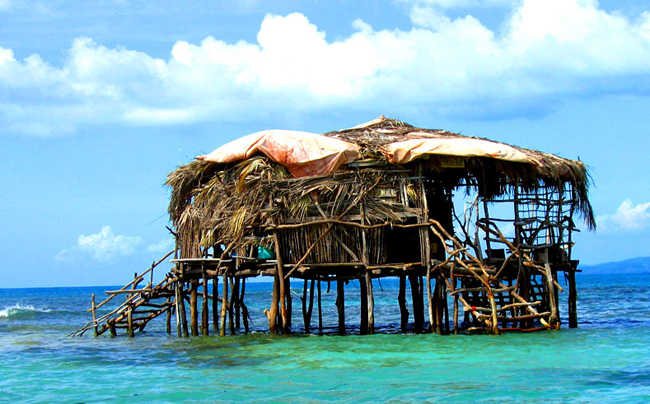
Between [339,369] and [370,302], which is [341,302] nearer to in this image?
[370,302]

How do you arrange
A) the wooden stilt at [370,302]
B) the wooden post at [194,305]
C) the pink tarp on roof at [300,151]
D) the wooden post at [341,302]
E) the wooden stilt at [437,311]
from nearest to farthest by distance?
the wooden stilt at [370,302], the pink tarp on roof at [300,151], the wooden stilt at [437,311], the wooden post at [194,305], the wooden post at [341,302]

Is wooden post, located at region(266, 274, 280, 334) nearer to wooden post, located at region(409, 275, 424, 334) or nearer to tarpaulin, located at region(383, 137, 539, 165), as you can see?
tarpaulin, located at region(383, 137, 539, 165)

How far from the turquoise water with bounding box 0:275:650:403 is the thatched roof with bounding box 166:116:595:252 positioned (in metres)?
3.71

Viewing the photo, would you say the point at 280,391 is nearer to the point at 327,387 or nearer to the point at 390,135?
the point at 327,387

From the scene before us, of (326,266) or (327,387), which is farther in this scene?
(326,266)

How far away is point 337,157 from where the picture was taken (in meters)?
19.7

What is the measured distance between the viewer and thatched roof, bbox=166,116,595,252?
1967cm

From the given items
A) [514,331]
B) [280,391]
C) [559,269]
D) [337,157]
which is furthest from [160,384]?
[559,269]

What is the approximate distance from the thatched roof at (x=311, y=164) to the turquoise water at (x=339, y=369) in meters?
3.71

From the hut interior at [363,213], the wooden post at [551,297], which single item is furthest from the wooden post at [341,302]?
the wooden post at [551,297]

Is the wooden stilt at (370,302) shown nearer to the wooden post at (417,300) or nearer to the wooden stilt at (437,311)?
the wooden stilt at (437,311)

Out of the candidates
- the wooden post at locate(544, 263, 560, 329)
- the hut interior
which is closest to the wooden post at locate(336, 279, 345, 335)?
the hut interior

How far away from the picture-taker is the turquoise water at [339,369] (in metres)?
13.6

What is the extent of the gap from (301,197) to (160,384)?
643 centimetres
